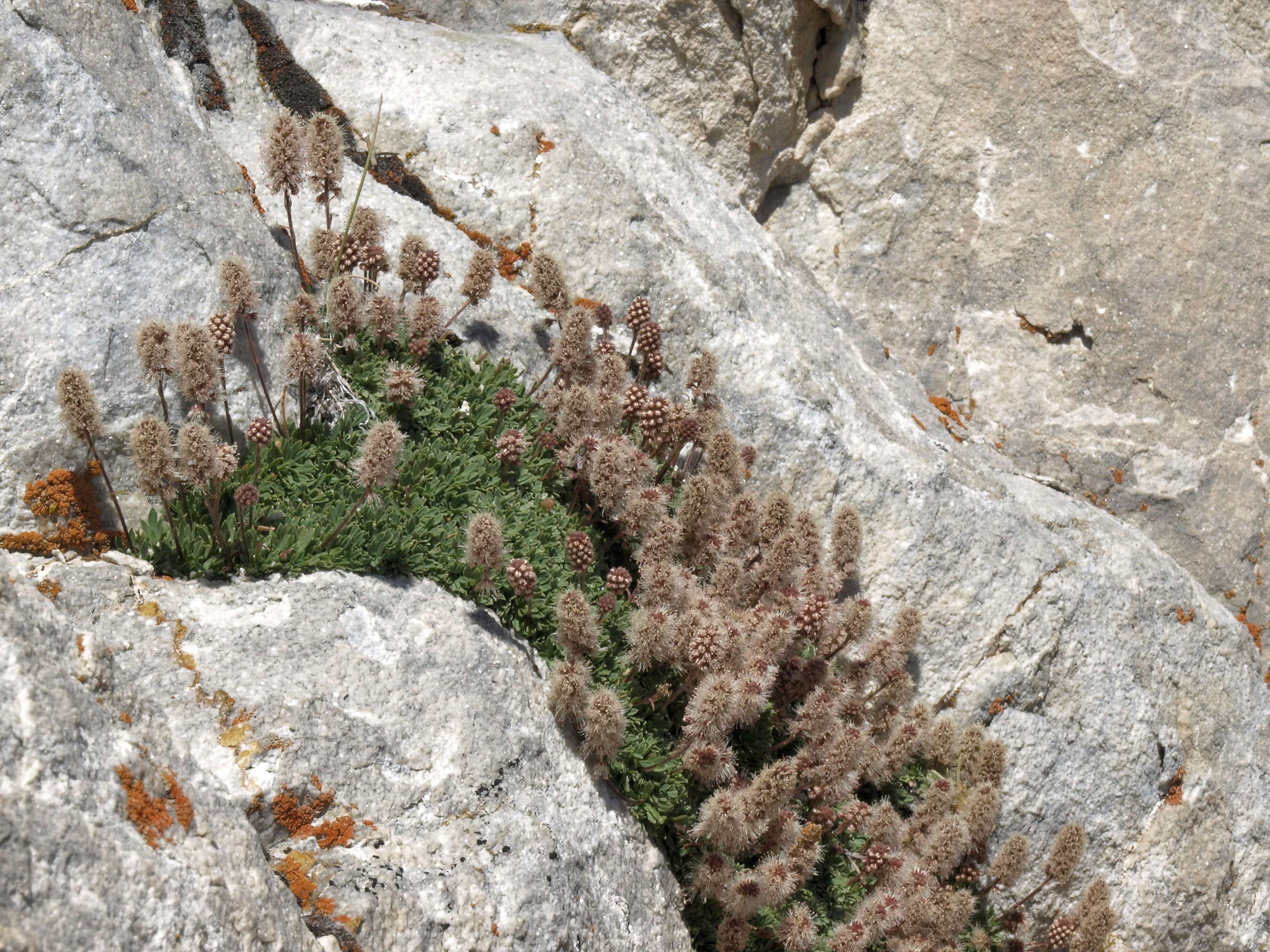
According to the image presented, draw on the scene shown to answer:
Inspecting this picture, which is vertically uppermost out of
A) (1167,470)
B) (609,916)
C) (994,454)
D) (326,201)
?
(1167,470)

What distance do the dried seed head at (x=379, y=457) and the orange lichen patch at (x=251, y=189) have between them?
2.20m

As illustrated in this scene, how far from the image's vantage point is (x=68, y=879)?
10.9ft

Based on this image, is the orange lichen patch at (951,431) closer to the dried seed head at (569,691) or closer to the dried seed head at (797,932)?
the dried seed head at (797,932)

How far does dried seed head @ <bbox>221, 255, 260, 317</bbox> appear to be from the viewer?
6.05 metres

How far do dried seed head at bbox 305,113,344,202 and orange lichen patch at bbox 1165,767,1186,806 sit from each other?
689cm

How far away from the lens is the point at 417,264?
692 centimetres

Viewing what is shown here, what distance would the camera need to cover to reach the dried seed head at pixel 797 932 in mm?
5941

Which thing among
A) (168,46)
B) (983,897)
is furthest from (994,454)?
(168,46)

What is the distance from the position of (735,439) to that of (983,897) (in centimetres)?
334

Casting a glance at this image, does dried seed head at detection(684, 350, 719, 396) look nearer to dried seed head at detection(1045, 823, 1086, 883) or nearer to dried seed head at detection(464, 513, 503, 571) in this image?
dried seed head at detection(464, 513, 503, 571)

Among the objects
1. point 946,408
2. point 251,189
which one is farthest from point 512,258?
point 946,408

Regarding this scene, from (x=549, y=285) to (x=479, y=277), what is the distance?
558 mm

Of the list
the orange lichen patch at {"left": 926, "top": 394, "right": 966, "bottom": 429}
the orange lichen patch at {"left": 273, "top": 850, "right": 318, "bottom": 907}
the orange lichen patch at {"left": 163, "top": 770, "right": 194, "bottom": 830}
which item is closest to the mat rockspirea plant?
the orange lichen patch at {"left": 273, "top": 850, "right": 318, "bottom": 907}

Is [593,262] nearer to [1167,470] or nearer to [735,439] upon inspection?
[735,439]
